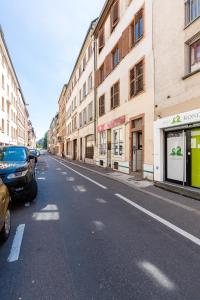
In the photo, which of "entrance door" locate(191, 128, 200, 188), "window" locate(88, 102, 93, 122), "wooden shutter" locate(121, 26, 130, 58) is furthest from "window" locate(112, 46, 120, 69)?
"entrance door" locate(191, 128, 200, 188)

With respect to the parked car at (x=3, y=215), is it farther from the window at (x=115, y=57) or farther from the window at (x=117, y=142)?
the window at (x=115, y=57)

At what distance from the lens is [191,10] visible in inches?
384

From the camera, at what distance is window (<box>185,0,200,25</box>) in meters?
9.45

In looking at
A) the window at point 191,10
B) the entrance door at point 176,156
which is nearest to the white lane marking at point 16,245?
the entrance door at point 176,156

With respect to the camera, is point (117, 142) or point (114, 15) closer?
point (117, 142)

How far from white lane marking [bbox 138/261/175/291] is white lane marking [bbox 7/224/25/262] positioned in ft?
6.19

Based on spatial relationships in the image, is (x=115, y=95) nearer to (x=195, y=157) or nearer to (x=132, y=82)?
(x=132, y=82)

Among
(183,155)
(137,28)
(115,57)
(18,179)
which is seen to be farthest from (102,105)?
(18,179)

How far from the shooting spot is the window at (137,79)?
45.7 ft

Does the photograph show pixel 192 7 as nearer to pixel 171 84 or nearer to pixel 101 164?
pixel 171 84

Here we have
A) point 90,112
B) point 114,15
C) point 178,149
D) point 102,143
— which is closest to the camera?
point 178,149

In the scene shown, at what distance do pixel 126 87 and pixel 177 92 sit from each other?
6492mm

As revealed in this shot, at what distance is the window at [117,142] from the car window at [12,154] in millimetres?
9454

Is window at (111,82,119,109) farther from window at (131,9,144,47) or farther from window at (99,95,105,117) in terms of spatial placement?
window at (131,9,144,47)
